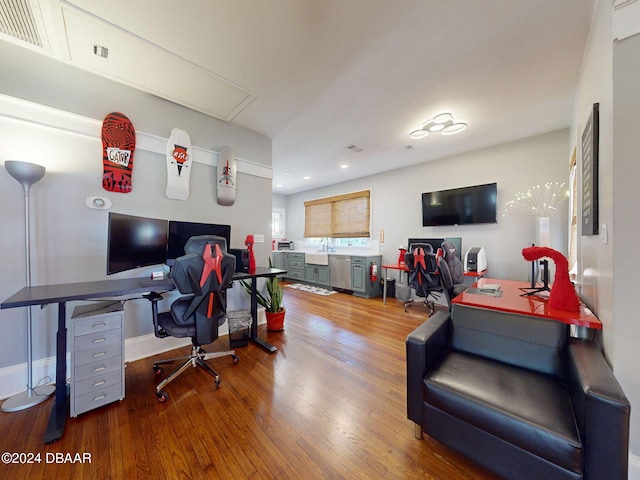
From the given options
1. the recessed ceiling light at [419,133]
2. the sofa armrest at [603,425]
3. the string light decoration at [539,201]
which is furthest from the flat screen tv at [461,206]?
the sofa armrest at [603,425]

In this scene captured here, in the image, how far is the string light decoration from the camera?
10.2ft

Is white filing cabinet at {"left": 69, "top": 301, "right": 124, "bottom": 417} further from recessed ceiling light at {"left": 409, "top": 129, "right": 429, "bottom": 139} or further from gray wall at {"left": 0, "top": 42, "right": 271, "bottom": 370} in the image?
recessed ceiling light at {"left": 409, "top": 129, "right": 429, "bottom": 139}

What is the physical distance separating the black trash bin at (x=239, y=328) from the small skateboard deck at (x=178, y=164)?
1421 mm

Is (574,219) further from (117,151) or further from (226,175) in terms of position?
(117,151)

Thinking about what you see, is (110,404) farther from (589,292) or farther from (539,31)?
(539,31)

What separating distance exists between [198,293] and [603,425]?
2.14m

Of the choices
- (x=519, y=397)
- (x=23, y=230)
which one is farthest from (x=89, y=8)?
(x=519, y=397)

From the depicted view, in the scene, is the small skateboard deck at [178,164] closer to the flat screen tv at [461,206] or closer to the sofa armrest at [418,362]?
the sofa armrest at [418,362]

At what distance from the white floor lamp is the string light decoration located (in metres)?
5.05

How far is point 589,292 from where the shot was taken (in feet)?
5.30

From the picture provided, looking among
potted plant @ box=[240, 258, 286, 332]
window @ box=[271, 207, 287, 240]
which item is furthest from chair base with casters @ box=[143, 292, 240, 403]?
window @ box=[271, 207, 287, 240]

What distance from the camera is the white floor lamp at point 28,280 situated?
1.63 m

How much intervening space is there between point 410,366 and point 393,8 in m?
2.24

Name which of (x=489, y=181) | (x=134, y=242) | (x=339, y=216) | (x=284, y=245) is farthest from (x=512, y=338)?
(x=284, y=245)
